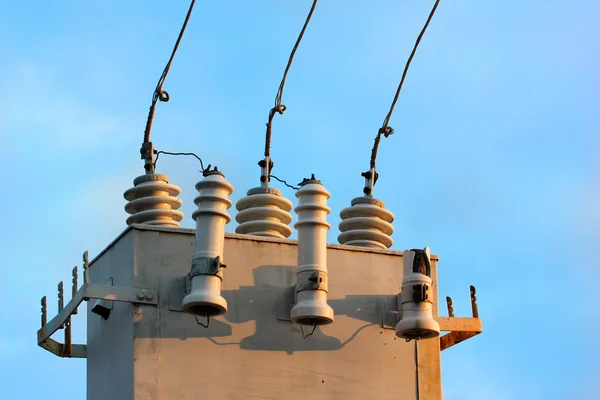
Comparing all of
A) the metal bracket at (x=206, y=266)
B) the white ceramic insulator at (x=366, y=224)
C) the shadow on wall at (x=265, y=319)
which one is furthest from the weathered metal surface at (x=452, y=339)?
the metal bracket at (x=206, y=266)

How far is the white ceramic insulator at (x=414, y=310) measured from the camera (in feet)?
88.3

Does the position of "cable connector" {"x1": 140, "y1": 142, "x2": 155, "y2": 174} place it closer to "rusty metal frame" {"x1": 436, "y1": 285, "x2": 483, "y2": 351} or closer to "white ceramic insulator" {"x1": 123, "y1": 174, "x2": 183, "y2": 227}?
"white ceramic insulator" {"x1": 123, "y1": 174, "x2": 183, "y2": 227}

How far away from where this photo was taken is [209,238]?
2623 centimetres

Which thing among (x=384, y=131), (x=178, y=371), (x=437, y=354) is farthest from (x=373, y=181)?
(x=178, y=371)

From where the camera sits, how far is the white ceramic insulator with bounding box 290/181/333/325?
26.5 meters

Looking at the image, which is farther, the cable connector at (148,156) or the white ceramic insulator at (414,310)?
the cable connector at (148,156)

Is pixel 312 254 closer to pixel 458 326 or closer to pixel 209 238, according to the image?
pixel 209 238

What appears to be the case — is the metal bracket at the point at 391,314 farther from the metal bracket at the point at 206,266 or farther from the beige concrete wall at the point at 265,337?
the metal bracket at the point at 206,266

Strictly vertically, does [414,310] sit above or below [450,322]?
below

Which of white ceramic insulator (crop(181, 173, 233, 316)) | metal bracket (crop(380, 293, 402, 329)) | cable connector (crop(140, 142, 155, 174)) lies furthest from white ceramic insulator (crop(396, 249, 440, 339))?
cable connector (crop(140, 142, 155, 174))

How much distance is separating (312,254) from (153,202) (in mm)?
2658

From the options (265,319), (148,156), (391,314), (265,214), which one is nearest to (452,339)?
(391,314)

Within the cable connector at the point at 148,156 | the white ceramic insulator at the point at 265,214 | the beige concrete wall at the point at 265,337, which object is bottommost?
the beige concrete wall at the point at 265,337

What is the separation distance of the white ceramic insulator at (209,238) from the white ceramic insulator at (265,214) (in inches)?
58.0
